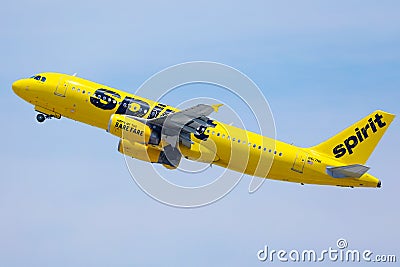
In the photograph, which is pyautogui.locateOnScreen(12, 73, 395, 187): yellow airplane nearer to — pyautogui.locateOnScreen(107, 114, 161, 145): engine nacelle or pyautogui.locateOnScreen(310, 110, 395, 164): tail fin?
pyautogui.locateOnScreen(107, 114, 161, 145): engine nacelle

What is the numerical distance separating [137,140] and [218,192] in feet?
28.8

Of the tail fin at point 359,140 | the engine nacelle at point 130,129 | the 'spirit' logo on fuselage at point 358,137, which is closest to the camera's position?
the engine nacelle at point 130,129

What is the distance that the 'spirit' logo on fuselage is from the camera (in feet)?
229

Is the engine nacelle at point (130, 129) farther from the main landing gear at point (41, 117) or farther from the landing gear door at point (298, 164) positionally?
the landing gear door at point (298, 164)

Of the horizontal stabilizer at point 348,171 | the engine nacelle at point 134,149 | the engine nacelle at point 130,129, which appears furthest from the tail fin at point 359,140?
the engine nacelle at point 130,129

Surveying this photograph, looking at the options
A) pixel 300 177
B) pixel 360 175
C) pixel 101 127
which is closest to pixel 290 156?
pixel 300 177

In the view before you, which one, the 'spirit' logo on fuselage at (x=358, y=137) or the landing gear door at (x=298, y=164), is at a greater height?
the 'spirit' logo on fuselage at (x=358, y=137)

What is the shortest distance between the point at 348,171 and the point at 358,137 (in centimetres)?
496

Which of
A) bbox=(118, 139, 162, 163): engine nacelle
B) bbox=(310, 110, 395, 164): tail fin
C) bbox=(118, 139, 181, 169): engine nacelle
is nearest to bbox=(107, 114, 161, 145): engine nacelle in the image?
bbox=(118, 139, 162, 163): engine nacelle

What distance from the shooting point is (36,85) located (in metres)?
69.4

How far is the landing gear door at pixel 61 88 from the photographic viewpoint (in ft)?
223

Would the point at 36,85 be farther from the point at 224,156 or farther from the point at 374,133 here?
the point at 374,133

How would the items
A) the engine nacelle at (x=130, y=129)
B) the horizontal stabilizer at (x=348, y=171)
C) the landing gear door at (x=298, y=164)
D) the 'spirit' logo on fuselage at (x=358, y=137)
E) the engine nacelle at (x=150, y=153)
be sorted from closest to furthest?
the engine nacelle at (x=130, y=129) < the engine nacelle at (x=150, y=153) < the horizontal stabilizer at (x=348, y=171) < the landing gear door at (x=298, y=164) < the 'spirit' logo on fuselage at (x=358, y=137)

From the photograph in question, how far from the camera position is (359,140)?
229ft
